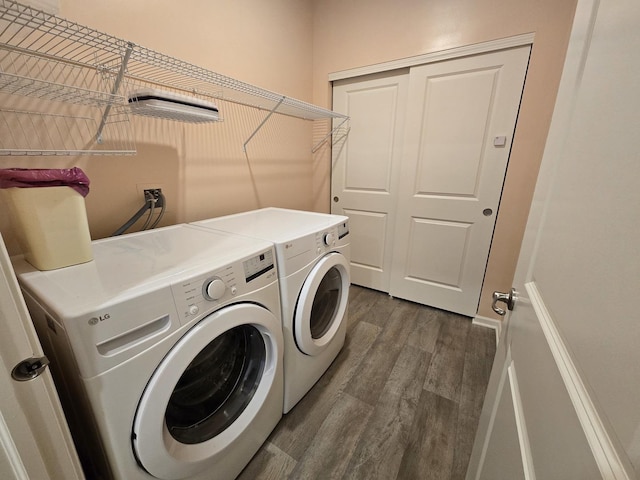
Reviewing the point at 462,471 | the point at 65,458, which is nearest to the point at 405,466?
the point at 462,471

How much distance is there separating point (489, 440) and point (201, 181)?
1.75m

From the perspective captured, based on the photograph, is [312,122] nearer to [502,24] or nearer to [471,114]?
[471,114]

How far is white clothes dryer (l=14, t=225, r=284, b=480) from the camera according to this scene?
59 cm

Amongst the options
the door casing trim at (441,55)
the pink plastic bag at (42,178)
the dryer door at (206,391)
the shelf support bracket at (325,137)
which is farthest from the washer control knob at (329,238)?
the door casing trim at (441,55)

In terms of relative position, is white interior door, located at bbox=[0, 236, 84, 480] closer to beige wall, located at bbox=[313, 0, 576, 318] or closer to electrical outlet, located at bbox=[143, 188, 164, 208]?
electrical outlet, located at bbox=[143, 188, 164, 208]

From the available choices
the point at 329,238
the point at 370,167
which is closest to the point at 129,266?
the point at 329,238

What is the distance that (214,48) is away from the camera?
149cm

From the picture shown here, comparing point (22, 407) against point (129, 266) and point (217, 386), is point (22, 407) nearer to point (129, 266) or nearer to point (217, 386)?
point (129, 266)

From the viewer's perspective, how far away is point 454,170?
A: 1.94 metres

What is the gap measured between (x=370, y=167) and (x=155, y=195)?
172cm

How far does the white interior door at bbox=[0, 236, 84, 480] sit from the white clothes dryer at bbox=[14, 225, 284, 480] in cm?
10

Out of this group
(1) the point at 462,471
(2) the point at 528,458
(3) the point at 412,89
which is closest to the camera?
(2) the point at 528,458

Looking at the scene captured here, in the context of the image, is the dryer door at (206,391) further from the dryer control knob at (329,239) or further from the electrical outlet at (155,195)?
the electrical outlet at (155,195)

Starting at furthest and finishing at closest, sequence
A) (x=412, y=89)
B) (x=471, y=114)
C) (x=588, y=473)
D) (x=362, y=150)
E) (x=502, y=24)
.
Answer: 1. (x=362, y=150)
2. (x=412, y=89)
3. (x=471, y=114)
4. (x=502, y=24)
5. (x=588, y=473)
